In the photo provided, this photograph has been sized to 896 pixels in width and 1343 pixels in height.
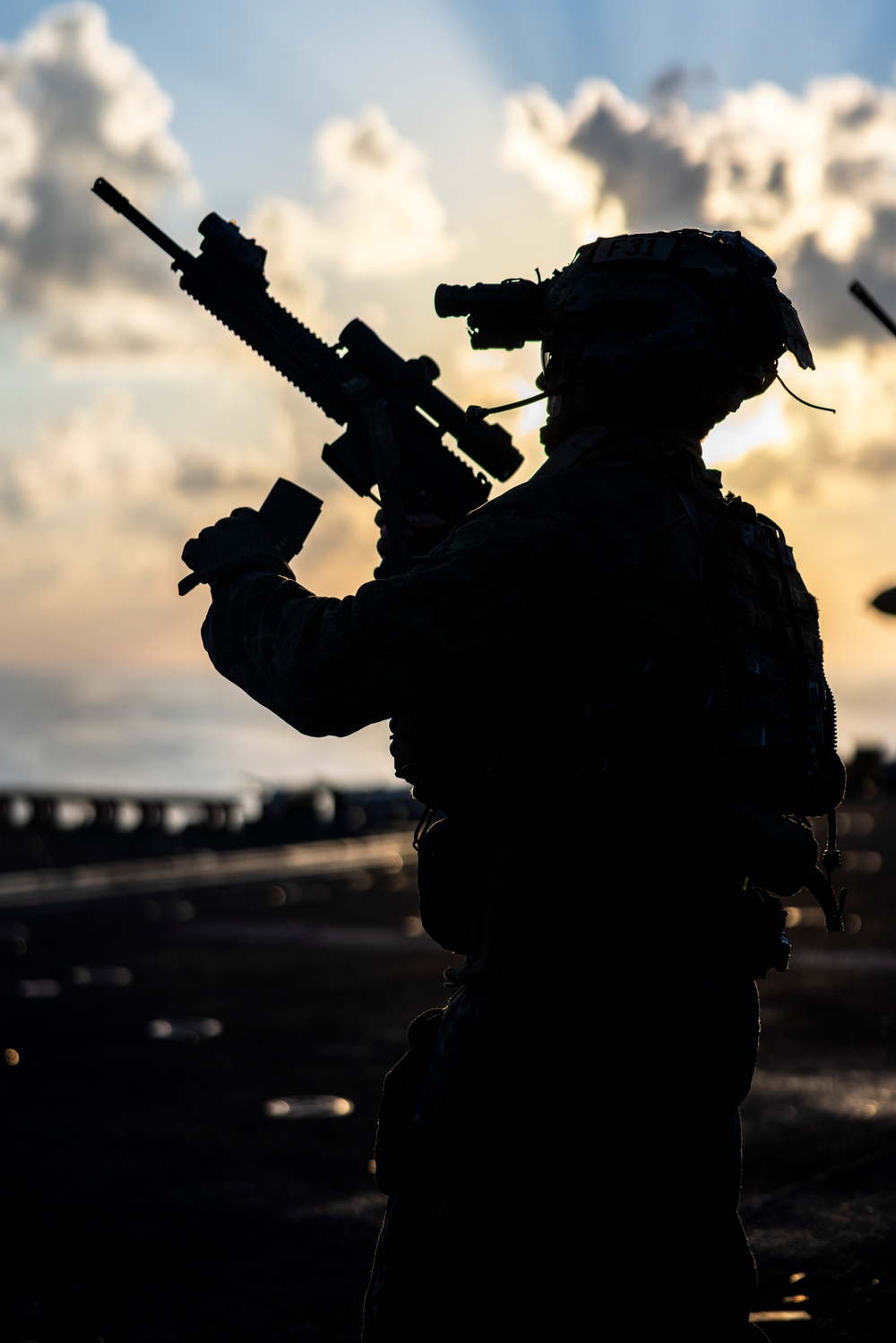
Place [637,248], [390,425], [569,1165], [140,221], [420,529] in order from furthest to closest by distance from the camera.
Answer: [140,221]
[390,425]
[420,529]
[637,248]
[569,1165]

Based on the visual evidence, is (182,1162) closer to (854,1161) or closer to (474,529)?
(854,1161)

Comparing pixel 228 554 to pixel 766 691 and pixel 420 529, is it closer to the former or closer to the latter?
pixel 420 529

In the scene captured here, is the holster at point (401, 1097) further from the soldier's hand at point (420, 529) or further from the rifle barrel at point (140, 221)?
the rifle barrel at point (140, 221)

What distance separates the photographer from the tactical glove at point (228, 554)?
10.2 feet

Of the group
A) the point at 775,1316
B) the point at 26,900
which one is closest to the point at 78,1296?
the point at 775,1316

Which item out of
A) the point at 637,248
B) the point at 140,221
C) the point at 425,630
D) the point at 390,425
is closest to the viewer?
the point at 425,630

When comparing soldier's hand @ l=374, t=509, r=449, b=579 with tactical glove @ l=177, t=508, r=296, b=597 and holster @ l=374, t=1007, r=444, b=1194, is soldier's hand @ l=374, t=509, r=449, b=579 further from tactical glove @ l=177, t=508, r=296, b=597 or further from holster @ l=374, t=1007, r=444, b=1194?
holster @ l=374, t=1007, r=444, b=1194

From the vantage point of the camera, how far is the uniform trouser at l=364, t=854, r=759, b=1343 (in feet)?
9.34

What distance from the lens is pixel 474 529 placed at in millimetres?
2854

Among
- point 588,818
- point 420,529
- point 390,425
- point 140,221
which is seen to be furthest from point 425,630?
point 140,221

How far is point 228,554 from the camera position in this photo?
3121mm

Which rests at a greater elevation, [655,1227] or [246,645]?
[246,645]

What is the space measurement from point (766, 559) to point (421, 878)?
3.07 feet

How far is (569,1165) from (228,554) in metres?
1.31
